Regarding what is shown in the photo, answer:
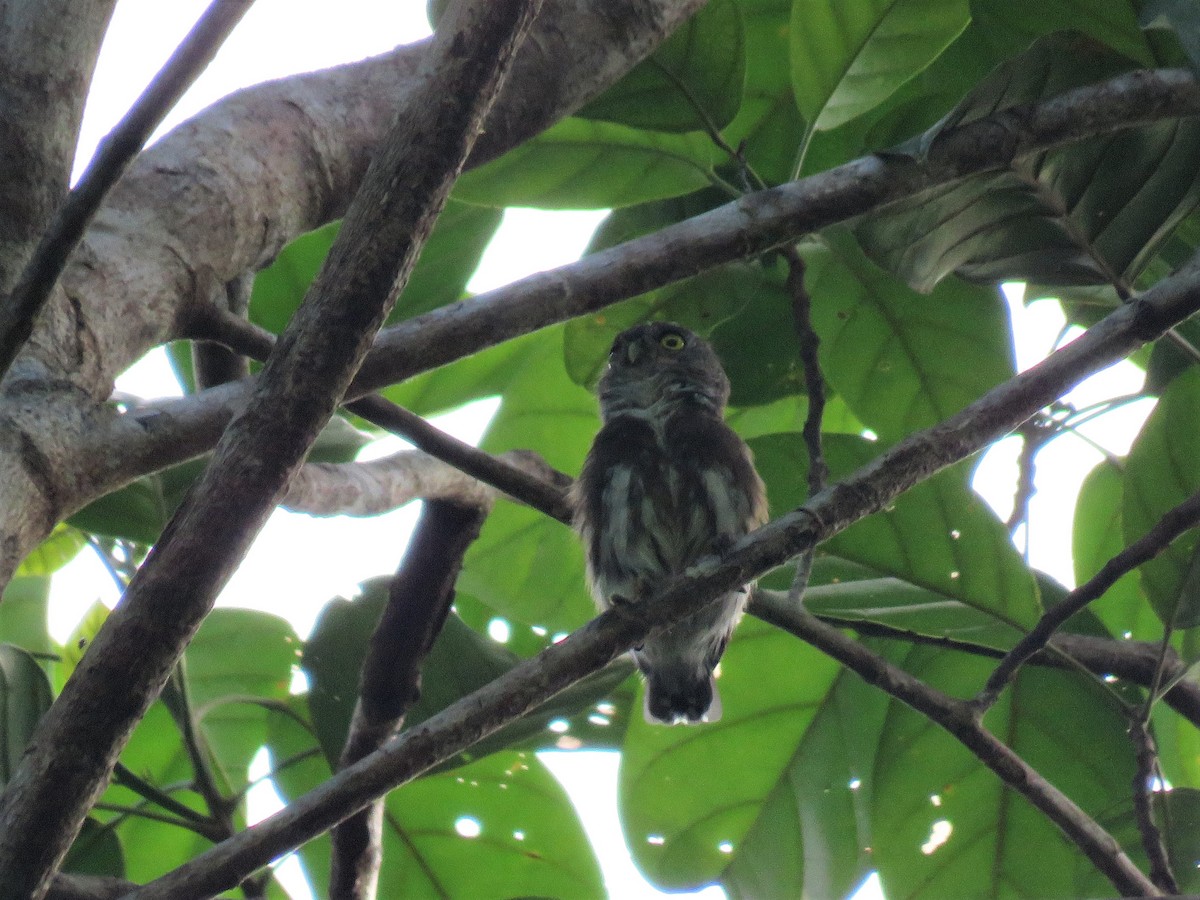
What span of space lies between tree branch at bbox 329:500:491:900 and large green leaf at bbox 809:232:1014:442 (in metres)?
1.15

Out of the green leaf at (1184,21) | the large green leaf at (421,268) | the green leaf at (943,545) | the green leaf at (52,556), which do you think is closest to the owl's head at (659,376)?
the large green leaf at (421,268)

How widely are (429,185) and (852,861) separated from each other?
238cm

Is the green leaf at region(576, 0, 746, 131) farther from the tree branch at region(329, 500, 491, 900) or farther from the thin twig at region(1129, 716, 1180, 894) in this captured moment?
the thin twig at region(1129, 716, 1180, 894)

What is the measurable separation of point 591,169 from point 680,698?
4.36 ft

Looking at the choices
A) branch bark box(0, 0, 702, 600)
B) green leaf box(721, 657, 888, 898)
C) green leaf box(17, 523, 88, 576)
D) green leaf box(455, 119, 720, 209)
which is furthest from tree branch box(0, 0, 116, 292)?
green leaf box(17, 523, 88, 576)

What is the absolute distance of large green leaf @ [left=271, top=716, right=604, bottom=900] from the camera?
3406mm

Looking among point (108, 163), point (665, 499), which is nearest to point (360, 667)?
point (665, 499)

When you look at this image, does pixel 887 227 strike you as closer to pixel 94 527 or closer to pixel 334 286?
pixel 334 286

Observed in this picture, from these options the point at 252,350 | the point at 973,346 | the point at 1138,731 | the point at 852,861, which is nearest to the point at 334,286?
the point at 252,350

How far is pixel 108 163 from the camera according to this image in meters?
1.34

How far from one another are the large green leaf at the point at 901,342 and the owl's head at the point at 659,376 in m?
0.44

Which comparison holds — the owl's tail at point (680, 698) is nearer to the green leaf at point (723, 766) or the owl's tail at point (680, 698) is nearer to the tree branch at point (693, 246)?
the green leaf at point (723, 766)

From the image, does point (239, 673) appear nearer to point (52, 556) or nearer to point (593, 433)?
point (52, 556)

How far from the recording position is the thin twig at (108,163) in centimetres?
134
